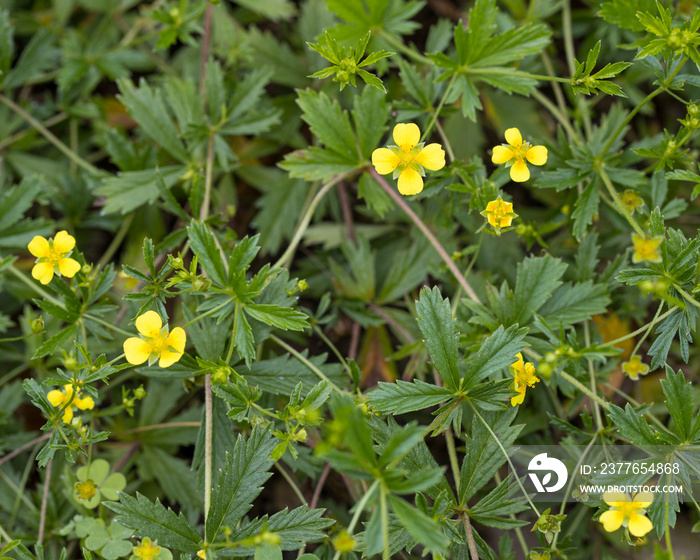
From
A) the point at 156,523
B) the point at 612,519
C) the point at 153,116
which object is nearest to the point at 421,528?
the point at 612,519

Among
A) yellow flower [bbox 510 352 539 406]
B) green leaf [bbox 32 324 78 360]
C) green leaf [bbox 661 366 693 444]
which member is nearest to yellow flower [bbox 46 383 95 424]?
green leaf [bbox 32 324 78 360]

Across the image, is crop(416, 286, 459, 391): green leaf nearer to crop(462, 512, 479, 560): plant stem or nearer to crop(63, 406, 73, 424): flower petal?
crop(462, 512, 479, 560): plant stem

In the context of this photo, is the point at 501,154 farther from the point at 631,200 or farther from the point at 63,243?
→ the point at 63,243

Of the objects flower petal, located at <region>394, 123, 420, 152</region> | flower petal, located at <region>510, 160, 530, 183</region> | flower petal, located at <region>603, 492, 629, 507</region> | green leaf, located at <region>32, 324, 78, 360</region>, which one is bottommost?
flower petal, located at <region>603, 492, 629, 507</region>

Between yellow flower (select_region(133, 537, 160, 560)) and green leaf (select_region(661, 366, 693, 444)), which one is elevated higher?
green leaf (select_region(661, 366, 693, 444))

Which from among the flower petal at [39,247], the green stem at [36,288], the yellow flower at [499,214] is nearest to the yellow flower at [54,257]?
the flower petal at [39,247]

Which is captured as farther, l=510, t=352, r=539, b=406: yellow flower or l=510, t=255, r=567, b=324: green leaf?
l=510, t=255, r=567, b=324: green leaf
